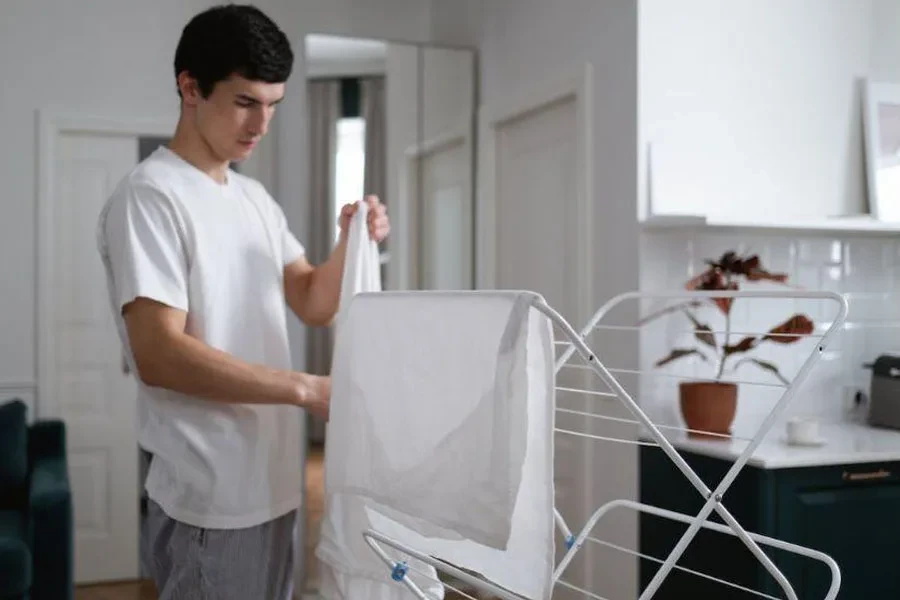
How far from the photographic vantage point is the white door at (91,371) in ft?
14.7

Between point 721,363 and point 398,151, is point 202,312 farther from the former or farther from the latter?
point 398,151

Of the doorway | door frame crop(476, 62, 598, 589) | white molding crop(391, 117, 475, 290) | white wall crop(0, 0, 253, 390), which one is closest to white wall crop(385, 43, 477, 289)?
white molding crop(391, 117, 475, 290)

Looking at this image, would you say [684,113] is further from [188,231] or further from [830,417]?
[188,231]

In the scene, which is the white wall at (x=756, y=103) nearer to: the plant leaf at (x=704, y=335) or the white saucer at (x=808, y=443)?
the plant leaf at (x=704, y=335)

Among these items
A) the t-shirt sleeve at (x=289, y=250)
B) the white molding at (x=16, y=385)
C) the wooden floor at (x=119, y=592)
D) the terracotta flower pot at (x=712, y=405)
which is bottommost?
the wooden floor at (x=119, y=592)

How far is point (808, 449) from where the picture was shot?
2760 mm

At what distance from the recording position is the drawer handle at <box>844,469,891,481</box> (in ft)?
8.96

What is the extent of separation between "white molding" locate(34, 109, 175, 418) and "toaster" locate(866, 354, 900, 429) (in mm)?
3378

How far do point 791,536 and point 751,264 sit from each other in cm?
77

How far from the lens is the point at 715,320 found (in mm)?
3219

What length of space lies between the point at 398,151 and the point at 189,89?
101 inches

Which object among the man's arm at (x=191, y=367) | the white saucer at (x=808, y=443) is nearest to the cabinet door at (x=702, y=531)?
the white saucer at (x=808, y=443)

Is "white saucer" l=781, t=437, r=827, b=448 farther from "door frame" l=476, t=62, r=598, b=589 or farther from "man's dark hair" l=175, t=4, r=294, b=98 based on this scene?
"man's dark hair" l=175, t=4, r=294, b=98

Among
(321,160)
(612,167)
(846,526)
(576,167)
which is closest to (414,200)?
(321,160)
